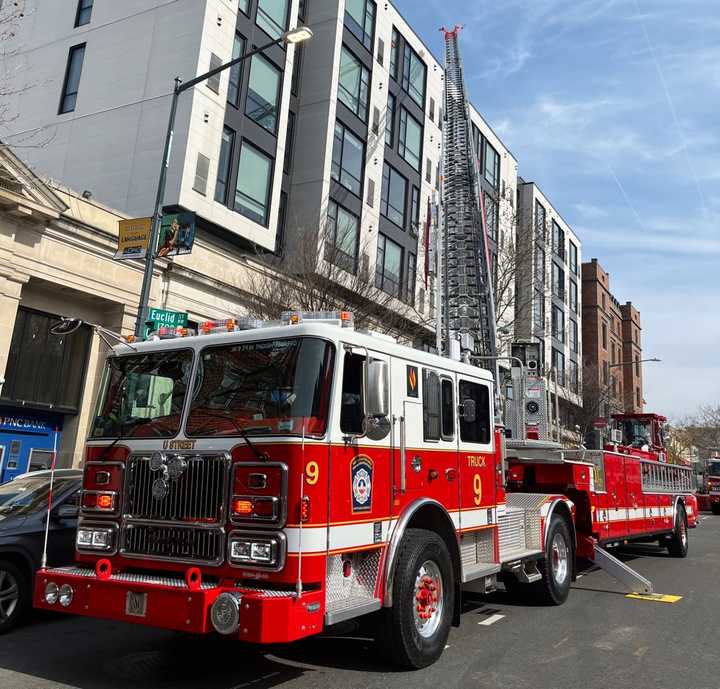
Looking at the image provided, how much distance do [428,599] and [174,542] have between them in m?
2.24

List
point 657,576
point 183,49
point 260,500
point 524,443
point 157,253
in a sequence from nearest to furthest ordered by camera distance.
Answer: point 260,500
point 524,443
point 657,576
point 157,253
point 183,49

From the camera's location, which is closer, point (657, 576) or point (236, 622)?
point (236, 622)

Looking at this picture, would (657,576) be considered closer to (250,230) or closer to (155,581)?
(155,581)

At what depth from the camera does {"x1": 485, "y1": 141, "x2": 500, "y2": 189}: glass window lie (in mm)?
39094

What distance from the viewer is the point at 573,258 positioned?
55.2 metres

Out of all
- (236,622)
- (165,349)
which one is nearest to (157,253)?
(165,349)

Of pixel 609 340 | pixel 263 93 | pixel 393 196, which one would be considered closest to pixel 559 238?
pixel 609 340

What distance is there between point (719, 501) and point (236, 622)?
3459 centimetres

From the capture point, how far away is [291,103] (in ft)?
84.6

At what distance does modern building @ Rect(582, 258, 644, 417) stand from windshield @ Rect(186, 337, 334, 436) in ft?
130

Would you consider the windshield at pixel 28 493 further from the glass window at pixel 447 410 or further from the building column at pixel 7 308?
the building column at pixel 7 308

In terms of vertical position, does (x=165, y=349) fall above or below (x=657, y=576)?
above

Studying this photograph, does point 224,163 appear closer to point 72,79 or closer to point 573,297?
point 72,79

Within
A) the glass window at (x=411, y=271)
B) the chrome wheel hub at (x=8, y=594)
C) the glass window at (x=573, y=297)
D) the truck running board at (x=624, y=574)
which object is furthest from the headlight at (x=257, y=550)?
the glass window at (x=573, y=297)
